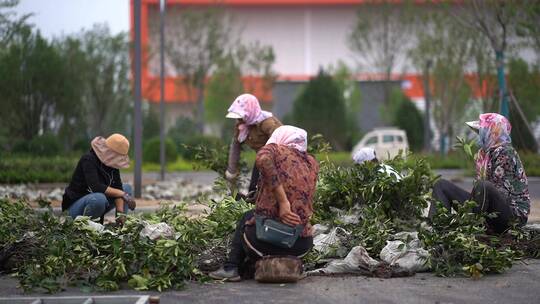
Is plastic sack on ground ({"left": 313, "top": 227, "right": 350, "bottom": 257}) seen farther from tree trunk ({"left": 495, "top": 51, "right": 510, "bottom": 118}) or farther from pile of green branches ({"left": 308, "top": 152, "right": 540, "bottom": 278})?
tree trunk ({"left": 495, "top": 51, "right": 510, "bottom": 118})

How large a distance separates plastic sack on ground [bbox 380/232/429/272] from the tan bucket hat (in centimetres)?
290

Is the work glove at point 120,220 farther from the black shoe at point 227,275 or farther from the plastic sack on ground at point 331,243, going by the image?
the plastic sack on ground at point 331,243

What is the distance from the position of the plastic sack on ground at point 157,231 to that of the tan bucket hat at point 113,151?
50.3 inches

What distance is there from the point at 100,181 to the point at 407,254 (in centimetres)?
330

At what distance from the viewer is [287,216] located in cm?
673

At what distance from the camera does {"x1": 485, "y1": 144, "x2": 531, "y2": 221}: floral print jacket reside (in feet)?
27.0

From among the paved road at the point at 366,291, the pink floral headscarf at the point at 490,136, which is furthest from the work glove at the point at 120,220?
the pink floral headscarf at the point at 490,136

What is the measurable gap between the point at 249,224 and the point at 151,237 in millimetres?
1086

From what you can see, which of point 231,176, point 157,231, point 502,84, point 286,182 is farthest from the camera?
point 502,84

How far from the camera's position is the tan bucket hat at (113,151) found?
9.05 metres

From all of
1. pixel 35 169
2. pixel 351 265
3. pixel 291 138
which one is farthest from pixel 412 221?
pixel 35 169

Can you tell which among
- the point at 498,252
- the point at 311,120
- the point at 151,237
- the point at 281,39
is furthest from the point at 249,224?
the point at 281,39

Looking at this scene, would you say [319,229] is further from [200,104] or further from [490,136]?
[200,104]

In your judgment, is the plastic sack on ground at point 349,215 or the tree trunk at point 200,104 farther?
the tree trunk at point 200,104
